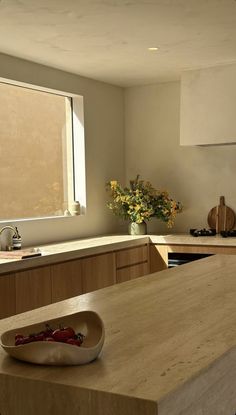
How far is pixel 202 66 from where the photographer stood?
520cm

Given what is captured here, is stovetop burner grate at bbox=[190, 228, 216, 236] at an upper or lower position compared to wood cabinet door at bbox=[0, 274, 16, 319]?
upper

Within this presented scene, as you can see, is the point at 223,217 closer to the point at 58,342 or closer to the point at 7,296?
the point at 7,296

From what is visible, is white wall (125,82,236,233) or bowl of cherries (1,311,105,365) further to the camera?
white wall (125,82,236,233)

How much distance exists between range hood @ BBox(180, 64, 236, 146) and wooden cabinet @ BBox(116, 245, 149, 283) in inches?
43.0

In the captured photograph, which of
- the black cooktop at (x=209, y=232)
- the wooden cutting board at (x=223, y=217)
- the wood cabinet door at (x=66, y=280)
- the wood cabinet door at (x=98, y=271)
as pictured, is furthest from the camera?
the wooden cutting board at (x=223, y=217)

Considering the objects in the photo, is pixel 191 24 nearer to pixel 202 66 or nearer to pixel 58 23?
pixel 58 23

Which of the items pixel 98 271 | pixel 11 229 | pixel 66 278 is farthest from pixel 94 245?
pixel 11 229

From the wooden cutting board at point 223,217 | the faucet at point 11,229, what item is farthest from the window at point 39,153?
the wooden cutting board at point 223,217

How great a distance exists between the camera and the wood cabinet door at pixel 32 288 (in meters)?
3.87

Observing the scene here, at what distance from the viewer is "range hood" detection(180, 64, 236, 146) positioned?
5105 millimetres

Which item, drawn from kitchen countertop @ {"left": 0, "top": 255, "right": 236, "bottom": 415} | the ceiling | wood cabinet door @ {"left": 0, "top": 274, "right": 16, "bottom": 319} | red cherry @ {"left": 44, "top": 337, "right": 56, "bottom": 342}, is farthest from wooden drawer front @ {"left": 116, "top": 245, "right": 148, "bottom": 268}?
red cherry @ {"left": 44, "top": 337, "right": 56, "bottom": 342}

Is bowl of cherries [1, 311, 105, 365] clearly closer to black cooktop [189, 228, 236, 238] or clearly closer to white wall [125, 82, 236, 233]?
black cooktop [189, 228, 236, 238]

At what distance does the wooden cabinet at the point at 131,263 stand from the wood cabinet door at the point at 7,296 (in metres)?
1.31

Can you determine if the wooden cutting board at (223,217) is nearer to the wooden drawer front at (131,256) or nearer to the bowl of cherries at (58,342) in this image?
the wooden drawer front at (131,256)
